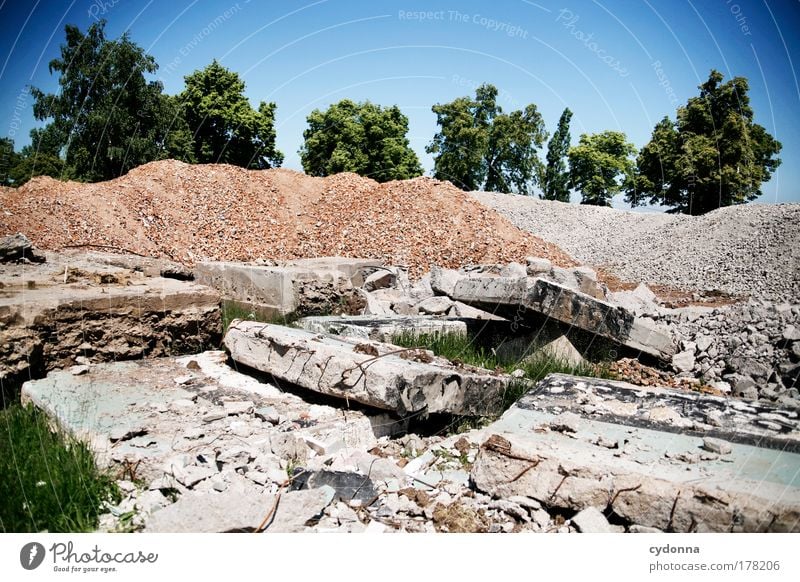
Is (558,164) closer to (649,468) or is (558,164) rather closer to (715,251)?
(715,251)

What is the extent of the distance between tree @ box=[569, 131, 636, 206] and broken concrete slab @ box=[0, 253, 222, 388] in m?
4.93

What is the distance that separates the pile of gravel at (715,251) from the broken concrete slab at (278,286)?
4.98m

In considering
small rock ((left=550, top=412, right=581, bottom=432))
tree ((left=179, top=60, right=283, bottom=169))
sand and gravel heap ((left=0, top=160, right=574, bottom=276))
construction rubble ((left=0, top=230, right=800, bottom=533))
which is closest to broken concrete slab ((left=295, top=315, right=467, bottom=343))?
construction rubble ((left=0, top=230, right=800, bottom=533))

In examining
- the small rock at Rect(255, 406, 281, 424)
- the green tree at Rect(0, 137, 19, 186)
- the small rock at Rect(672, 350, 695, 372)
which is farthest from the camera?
the small rock at Rect(672, 350, 695, 372)

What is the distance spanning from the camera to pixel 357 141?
1847 cm

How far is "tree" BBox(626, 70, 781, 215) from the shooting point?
4238 millimetres

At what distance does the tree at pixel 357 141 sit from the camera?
53.2ft

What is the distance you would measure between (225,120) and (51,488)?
14.1 metres

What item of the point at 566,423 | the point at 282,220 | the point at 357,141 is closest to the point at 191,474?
the point at 566,423

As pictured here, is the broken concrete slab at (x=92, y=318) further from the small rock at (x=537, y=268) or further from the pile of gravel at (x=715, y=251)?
the pile of gravel at (x=715, y=251)

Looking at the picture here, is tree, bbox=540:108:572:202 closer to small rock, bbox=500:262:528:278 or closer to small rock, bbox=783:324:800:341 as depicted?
small rock, bbox=500:262:528:278

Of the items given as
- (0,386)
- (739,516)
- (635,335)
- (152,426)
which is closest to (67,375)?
(0,386)
